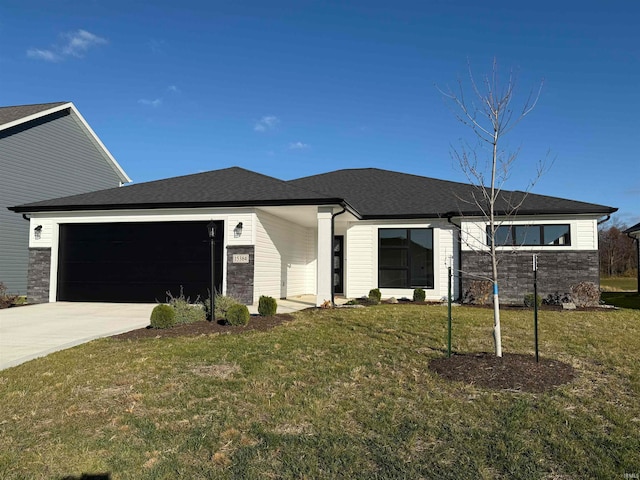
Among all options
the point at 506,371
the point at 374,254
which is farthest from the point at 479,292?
the point at 506,371

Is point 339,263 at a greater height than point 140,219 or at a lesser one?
lesser

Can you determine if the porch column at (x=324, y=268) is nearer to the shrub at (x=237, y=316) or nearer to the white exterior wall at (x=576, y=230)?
the shrub at (x=237, y=316)

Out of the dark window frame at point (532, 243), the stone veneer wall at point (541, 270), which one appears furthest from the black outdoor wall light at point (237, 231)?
the dark window frame at point (532, 243)

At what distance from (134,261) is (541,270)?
12.9 metres

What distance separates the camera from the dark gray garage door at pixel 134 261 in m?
13.1

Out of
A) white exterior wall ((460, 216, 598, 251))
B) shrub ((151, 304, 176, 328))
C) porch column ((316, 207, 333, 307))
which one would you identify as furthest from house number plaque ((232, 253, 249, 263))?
white exterior wall ((460, 216, 598, 251))

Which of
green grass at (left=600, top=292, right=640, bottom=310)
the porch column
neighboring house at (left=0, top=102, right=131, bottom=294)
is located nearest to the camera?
the porch column

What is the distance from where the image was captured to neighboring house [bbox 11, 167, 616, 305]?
12.7m

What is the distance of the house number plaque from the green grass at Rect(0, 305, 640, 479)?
5.61 metres

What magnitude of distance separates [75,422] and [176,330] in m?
4.33

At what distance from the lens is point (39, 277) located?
13664 millimetres

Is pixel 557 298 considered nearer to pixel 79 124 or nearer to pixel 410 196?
pixel 410 196

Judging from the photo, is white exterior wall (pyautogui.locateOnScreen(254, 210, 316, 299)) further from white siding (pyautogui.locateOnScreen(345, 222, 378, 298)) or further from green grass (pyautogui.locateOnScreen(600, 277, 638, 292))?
green grass (pyautogui.locateOnScreen(600, 277, 638, 292))

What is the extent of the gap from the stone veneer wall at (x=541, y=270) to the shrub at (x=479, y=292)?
0.34 metres
